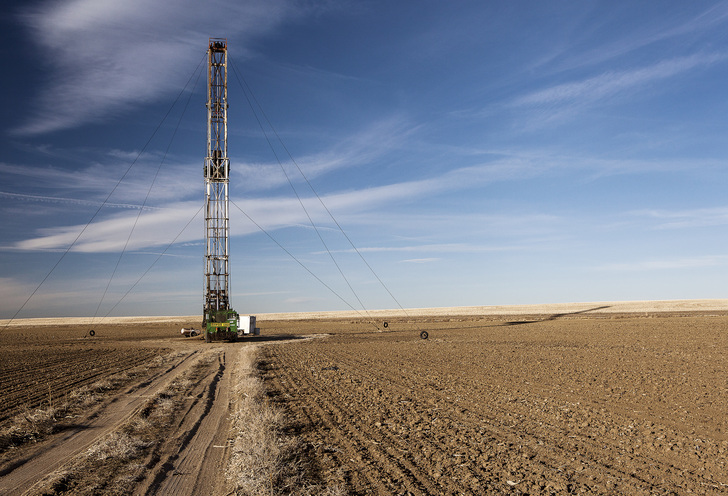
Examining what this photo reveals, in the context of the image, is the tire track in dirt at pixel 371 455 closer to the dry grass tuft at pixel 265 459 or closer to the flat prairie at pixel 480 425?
the flat prairie at pixel 480 425

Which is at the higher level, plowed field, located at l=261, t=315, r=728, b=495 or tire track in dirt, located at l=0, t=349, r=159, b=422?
tire track in dirt, located at l=0, t=349, r=159, b=422

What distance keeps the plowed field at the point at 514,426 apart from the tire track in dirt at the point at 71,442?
13.3ft

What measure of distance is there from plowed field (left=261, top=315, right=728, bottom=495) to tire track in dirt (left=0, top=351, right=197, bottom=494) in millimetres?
4064

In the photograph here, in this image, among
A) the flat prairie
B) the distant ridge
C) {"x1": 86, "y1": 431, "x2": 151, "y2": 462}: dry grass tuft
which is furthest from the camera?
the distant ridge

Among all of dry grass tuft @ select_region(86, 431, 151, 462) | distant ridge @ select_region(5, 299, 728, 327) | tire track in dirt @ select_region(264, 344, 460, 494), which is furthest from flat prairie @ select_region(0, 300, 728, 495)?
distant ridge @ select_region(5, 299, 728, 327)

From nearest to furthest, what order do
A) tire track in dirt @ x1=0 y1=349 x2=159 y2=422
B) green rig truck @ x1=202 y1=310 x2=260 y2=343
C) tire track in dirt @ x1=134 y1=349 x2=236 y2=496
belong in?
tire track in dirt @ x1=134 y1=349 x2=236 y2=496
tire track in dirt @ x1=0 y1=349 x2=159 y2=422
green rig truck @ x1=202 y1=310 x2=260 y2=343

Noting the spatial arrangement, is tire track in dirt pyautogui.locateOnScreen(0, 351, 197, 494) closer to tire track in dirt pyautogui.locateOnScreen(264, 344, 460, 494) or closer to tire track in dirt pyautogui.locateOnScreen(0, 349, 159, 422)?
tire track in dirt pyautogui.locateOnScreen(0, 349, 159, 422)

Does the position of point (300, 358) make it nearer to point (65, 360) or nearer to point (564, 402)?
point (65, 360)

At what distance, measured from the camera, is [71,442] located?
31.0 ft

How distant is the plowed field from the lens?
23.7ft

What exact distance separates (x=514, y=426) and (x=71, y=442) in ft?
30.5

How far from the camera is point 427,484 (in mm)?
6965

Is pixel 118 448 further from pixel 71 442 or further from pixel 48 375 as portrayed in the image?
pixel 48 375

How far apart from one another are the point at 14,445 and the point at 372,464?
23.7ft
